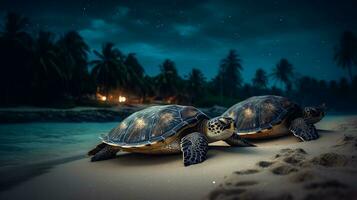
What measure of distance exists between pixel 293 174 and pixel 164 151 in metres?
2.25

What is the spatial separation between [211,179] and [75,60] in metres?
43.4

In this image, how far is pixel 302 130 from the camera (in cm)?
487

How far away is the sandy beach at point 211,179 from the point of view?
1867mm

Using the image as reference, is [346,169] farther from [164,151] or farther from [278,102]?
[278,102]

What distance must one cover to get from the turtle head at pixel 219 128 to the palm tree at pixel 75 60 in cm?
3513

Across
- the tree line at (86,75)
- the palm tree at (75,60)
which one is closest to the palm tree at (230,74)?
the tree line at (86,75)

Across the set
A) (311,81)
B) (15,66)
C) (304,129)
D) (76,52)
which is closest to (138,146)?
(304,129)

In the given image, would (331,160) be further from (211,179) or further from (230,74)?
(230,74)

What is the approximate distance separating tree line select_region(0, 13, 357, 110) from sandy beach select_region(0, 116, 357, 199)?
3220 cm

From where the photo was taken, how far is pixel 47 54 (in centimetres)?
3253

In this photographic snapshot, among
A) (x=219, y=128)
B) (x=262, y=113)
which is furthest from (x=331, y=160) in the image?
(x=262, y=113)

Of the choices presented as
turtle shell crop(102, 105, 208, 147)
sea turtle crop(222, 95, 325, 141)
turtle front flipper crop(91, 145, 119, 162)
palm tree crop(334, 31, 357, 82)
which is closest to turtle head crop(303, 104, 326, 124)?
sea turtle crop(222, 95, 325, 141)

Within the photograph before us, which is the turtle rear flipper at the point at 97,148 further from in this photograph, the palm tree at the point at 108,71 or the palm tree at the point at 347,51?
the palm tree at the point at 347,51

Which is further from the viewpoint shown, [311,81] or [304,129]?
[311,81]
